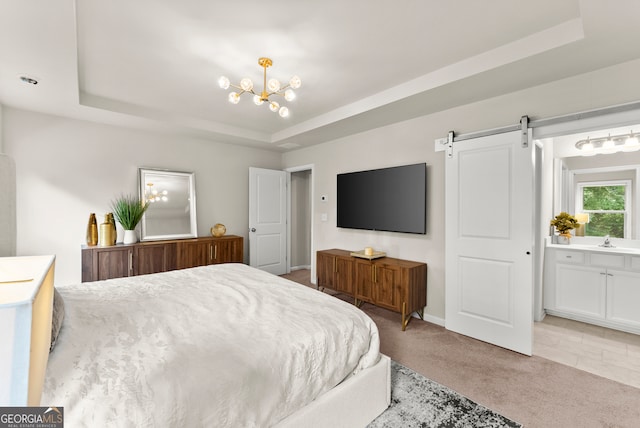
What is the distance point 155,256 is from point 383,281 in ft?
9.59

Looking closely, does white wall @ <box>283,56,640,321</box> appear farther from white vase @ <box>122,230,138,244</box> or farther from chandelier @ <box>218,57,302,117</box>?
white vase @ <box>122,230,138,244</box>

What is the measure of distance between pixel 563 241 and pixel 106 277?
5661 mm

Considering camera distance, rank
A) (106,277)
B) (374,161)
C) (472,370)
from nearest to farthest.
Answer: (472,370) < (106,277) < (374,161)

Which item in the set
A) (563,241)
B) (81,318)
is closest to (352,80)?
(81,318)

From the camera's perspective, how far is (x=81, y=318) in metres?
1.55

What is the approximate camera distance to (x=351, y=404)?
5.46 ft

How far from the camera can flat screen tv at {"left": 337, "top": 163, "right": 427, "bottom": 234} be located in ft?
11.6

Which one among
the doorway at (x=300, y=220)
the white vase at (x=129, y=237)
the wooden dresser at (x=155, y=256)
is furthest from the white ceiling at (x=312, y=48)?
the doorway at (x=300, y=220)

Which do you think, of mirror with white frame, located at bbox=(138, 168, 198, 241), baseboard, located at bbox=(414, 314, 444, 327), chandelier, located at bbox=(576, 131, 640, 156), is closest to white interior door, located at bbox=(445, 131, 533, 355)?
baseboard, located at bbox=(414, 314, 444, 327)

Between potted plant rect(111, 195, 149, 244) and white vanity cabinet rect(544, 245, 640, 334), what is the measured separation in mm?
5205

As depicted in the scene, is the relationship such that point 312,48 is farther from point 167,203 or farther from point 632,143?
point 632,143

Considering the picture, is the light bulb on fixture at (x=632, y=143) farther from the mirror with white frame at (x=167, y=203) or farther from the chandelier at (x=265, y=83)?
the mirror with white frame at (x=167, y=203)

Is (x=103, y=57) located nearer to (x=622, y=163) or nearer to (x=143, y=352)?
(x=143, y=352)

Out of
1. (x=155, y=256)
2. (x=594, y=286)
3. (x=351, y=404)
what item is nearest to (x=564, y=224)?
(x=594, y=286)
